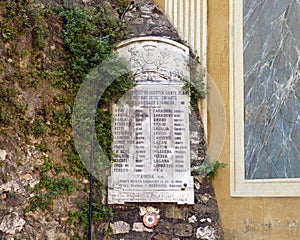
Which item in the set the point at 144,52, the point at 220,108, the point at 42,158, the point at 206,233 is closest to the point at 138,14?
the point at 144,52

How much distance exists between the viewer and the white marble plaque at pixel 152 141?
563cm

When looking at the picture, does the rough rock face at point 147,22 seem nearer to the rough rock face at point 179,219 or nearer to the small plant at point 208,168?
the rough rock face at point 179,219

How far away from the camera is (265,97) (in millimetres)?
5785

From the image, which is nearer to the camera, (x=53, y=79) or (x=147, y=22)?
(x=53, y=79)

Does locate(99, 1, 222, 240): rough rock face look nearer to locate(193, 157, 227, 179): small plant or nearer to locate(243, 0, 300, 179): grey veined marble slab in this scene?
locate(193, 157, 227, 179): small plant

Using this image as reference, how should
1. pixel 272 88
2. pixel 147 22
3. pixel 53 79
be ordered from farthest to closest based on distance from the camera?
pixel 147 22 < pixel 272 88 < pixel 53 79

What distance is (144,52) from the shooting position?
5969mm

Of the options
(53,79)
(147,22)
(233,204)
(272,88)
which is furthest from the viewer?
(147,22)

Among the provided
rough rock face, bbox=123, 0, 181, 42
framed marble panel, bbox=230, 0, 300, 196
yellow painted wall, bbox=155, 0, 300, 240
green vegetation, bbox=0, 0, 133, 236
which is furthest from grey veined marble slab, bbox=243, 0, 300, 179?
green vegetation, bbox=0, 0, 133, 236

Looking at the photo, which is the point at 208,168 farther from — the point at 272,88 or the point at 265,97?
the point at 272,88

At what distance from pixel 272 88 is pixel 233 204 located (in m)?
1.26

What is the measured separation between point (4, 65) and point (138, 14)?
174cm

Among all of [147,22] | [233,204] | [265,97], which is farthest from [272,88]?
[147,22]

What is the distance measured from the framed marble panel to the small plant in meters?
0.16
